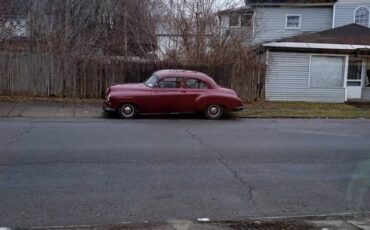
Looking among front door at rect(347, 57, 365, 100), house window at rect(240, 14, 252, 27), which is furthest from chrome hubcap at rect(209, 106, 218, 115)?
front door at rect(347, 57, 365, 100)

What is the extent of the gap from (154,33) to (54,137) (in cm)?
1575

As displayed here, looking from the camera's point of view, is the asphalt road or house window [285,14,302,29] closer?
the asphalt road

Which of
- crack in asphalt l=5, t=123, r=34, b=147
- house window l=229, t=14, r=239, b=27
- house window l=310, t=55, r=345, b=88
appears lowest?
crack in asphalt l=5, t=123, r=34, b=147

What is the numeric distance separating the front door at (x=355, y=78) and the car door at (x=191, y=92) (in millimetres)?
11396

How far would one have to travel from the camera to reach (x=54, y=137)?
10258 mm

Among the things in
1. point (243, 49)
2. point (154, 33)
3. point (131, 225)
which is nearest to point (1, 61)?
point (154, 33)

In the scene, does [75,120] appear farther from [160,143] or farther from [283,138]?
[283,138]

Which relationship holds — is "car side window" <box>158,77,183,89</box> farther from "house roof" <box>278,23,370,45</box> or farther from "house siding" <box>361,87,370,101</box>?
"house siding" <box>361,87,370,101</box>

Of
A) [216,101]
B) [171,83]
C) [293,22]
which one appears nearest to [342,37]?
[293,22]

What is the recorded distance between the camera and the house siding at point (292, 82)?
71.2ft

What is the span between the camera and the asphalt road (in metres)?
5.49

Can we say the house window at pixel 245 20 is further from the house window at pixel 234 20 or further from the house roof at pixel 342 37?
the house roof at pixel 342 37

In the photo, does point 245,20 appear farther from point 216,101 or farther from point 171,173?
point 171,173

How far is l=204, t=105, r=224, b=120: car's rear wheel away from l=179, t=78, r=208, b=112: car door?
49 cm
